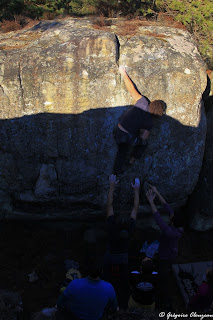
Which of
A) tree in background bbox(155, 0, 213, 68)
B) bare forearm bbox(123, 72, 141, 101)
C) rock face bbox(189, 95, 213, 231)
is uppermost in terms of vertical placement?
tree in background bbox(155, 0, 213, 68)

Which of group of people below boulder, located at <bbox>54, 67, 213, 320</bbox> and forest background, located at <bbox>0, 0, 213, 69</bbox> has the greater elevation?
forest background, located at <bbox>0, 0, 213, 69</bbox>

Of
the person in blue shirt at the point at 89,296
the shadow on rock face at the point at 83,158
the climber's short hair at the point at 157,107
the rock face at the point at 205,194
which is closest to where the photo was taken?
the person in blue shirt at the point at 89,296

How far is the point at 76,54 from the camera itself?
209 inches

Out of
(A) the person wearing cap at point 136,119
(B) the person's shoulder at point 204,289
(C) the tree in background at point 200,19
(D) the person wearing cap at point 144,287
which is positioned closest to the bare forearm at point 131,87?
(A) the person wearing cap at point 136,119

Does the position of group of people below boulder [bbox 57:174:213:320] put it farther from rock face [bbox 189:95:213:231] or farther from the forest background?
the forest background

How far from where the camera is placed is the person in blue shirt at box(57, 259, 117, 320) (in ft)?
10.7

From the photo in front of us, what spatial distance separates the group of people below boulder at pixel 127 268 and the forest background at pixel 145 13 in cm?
297

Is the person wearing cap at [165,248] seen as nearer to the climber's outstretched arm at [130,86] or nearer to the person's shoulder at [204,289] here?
the person's shoulder at [204,289]

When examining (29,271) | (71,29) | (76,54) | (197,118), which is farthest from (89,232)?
(71,29)

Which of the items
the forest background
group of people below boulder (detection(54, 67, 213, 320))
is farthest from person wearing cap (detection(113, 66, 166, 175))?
the forest background

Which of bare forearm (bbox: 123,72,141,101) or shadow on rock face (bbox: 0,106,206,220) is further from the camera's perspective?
shadow on rock face (bbox: 0,106,206,220)

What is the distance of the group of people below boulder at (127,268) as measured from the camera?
3320 mm

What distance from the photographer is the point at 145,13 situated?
7613 millimetres

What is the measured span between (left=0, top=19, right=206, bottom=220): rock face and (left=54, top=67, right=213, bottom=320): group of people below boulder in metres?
0.26
